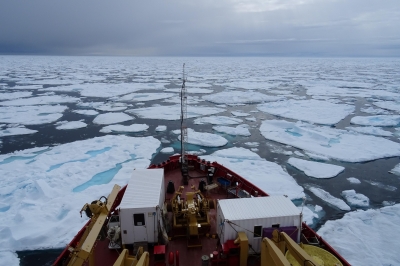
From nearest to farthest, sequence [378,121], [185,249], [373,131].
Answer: [185,249] < [373,131] < [378,121]

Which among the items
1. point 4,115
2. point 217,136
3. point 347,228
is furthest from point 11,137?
point 347,228

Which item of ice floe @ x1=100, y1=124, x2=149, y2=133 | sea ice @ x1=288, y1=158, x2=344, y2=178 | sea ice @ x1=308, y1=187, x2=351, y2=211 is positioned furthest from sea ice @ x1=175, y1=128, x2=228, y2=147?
sea ice @ x1=308, y1=187, x2=351, y2=211

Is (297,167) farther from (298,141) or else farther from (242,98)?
(242,98)

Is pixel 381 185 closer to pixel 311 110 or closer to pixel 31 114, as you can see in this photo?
pixel 311 110

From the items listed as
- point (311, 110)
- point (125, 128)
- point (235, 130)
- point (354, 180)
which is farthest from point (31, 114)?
point (311, 110)

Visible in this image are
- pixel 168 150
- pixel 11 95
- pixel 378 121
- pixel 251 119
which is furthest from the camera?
pixel 11 95

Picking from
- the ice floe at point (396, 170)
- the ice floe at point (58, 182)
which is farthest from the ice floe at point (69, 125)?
the ice floe at point (396, 170)

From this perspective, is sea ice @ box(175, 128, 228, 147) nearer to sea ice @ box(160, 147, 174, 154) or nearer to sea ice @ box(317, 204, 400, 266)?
sea ice @ box(160, 147, 174, 154)
